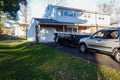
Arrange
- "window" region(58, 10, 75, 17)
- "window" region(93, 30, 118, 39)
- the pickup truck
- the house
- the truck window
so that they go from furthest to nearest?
"window" region(58, 10, 75, 17) → the house → the pickup truck → "window" region(93, 30, 118, 39) → the truck window

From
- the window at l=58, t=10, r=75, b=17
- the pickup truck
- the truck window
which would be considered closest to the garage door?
the window at l=58, t=10, r=75, b=17

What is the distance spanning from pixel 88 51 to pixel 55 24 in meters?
14.7

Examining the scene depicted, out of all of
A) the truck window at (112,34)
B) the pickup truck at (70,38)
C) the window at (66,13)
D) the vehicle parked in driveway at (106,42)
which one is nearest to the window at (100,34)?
the vehicle parked in driveway at (106,42)

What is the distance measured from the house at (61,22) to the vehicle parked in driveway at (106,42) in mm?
13178

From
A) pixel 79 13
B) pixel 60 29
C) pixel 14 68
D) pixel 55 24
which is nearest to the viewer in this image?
pixel 14 68

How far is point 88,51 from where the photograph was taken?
49.2 feet

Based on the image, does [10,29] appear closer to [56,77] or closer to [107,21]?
[107,21]

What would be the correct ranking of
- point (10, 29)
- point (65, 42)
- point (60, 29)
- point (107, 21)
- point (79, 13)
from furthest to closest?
point (10, 29), point (107, 21), point (79, 13), point (60, 29), point (65, 42)

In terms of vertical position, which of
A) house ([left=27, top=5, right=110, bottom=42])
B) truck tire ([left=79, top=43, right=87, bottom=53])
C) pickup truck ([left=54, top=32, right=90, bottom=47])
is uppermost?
house ([left=27, top=5, right=110, bottom=42])

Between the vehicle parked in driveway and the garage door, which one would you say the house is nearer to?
the garage door

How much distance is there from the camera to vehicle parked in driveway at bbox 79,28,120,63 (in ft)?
39.0

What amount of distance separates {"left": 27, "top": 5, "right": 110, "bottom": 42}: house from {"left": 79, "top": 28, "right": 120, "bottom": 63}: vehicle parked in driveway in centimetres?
1318

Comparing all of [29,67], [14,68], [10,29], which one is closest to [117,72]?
[29,67]

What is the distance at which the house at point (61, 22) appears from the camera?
28.8m
